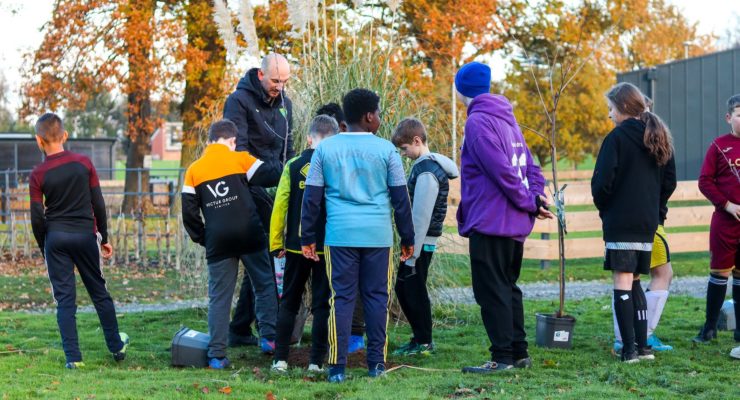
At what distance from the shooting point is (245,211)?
6.04m

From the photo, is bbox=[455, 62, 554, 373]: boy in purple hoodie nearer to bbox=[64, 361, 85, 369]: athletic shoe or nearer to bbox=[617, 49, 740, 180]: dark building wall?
bbox=[64, 361, 85, 369]: athletic shoe

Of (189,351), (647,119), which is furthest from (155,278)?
(647,119)

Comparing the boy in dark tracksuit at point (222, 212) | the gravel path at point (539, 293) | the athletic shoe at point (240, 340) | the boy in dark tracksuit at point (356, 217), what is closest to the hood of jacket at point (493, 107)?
the boy in dark tracksuit at point (356, 217)

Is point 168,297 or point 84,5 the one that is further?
point 84,5

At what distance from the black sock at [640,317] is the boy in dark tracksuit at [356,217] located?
1.58 m

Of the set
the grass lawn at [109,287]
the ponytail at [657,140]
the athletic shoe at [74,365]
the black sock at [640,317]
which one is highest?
the ponytail at [657,140]

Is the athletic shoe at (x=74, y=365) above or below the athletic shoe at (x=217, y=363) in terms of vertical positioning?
below

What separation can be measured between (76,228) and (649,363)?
12.2 ft

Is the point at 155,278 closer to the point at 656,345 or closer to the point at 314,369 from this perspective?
Answer: the point at 314,369

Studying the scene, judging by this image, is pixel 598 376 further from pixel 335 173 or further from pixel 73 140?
pixel 73 140

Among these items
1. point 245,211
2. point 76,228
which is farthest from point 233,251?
point 76,228

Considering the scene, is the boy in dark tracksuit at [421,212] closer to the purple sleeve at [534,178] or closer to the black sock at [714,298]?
the purple sleeve at [534,178]

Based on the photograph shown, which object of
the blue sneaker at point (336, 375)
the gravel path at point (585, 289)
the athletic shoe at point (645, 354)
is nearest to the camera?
the blue sneaker at point (336, 375)

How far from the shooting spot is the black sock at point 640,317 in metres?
5.99
